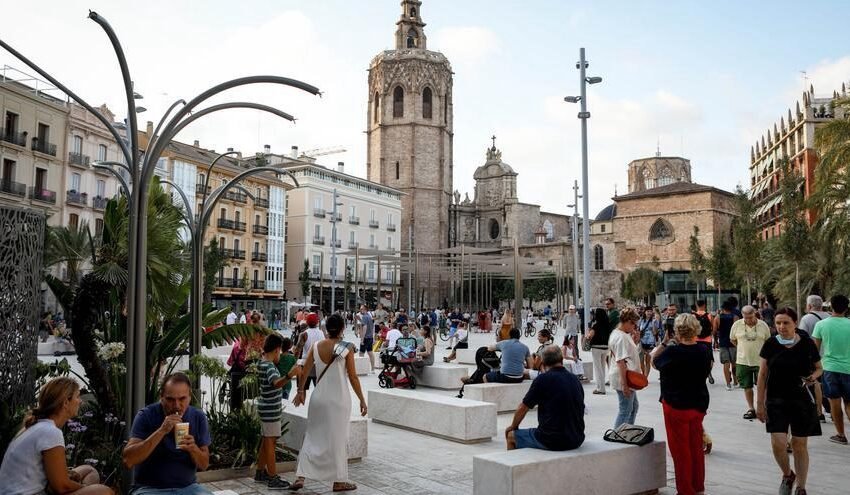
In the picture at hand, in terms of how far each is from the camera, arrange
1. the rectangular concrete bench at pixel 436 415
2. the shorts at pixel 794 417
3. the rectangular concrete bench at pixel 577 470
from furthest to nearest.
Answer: the rectangular concrete bench at pixel 436 415 < the shorts at pixel 794 417 < the rectangular concrete bench at pixel 577 470

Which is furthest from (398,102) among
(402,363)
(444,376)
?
(444,376)

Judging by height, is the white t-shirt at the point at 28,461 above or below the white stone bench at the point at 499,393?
above

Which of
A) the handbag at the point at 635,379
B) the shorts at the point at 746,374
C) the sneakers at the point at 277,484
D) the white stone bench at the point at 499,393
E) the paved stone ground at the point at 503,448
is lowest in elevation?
the paved stone ground at the point at 503,448

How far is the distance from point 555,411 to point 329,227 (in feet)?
189

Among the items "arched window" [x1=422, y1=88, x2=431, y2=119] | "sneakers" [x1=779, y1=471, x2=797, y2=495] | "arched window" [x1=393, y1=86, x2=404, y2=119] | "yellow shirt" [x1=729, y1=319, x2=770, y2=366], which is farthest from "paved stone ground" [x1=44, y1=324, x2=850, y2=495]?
"arched window" [x1=422, y1=88, x2=431, y2=119]

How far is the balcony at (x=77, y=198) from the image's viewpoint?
119 ft

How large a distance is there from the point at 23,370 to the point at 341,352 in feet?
10.0

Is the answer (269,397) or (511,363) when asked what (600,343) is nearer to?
(511,363)

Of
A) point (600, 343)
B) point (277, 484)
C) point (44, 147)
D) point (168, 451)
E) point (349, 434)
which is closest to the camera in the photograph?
point (168, 451)

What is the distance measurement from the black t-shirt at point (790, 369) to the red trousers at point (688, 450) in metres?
0.66

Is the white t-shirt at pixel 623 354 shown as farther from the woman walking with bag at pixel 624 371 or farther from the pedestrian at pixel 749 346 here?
the pedestrian at pixel 749 346

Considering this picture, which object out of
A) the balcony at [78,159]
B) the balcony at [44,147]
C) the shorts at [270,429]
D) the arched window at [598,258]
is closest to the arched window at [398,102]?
the arched window at [598,258]

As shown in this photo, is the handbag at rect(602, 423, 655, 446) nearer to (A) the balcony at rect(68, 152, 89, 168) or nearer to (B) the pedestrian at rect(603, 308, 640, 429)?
(B) the pedestrian at rect(603, 308, 640, 429)

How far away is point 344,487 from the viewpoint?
5824 mm
